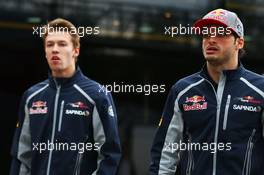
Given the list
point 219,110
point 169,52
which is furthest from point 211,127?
point 169,52

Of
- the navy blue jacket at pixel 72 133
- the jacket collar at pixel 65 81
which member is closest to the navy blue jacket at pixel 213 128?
the navy blue jacket at pixel 72 133

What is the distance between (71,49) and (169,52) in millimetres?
1208

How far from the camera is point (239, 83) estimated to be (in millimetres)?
2543

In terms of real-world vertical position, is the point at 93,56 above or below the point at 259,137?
above

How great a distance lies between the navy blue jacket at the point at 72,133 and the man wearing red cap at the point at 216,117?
0.29m

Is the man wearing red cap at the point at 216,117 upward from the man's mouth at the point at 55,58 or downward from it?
downward

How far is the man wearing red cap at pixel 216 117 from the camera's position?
2447 millimetres

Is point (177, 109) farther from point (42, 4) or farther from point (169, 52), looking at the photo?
point (42, 4)

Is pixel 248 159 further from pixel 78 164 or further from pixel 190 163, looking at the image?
pixel 78 164

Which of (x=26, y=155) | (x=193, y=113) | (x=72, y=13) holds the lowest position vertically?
(x=26, y=155)

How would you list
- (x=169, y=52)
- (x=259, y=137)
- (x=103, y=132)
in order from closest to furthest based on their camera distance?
(x=259, y=137)
(x=103, y=132)
(x=169, y=52)

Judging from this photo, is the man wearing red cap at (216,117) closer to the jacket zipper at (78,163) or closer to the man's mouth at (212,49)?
the man's mouth at (212,49)

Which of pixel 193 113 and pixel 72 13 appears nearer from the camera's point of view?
pixel 193 113

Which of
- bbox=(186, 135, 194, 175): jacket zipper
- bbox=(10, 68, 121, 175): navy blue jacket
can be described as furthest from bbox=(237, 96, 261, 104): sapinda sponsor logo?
bbox=(10, 68, 121, 175): navy blue jacket
